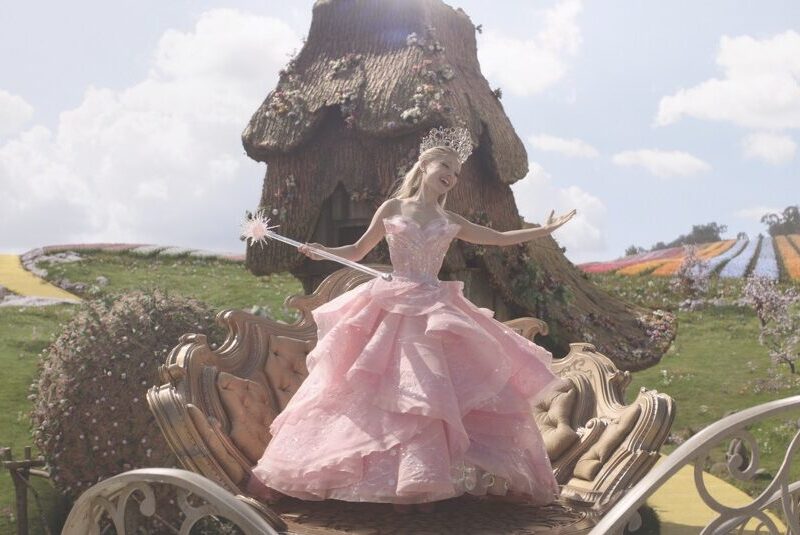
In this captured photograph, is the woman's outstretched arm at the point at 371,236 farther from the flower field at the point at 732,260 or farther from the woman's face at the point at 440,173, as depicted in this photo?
the flower field at the point at 732,260

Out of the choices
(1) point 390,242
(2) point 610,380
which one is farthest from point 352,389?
(2) point 610,380

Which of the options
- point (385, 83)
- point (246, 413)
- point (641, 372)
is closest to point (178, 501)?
point (246, 413)

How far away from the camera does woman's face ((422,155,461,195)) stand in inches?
179

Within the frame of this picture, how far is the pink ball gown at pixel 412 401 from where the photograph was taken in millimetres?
3812

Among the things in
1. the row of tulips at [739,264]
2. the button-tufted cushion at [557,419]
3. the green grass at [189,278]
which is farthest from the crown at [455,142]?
the row of tulips at [739,264]

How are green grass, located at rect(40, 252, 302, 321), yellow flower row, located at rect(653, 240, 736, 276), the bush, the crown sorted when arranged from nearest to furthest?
the crown → the bush → green grass, located at rect(40, 252, 302, 321) → yellow flower row, located at rect(653, 240, 736, 276)

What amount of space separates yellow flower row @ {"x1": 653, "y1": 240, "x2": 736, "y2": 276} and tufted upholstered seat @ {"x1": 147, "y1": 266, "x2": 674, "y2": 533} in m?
12.0

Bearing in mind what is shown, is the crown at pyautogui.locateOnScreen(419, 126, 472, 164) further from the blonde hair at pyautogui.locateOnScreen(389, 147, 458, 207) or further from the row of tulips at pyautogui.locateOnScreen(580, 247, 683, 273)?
the row of tulips at pyautogui.locateOnScreen(580, 247, 683, 273)

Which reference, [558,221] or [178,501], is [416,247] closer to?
[558,221]

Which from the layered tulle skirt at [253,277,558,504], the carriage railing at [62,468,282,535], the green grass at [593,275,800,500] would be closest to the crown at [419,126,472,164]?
the layered tulle skirt at [253,277,558,504]

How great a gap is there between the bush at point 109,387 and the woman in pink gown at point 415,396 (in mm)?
2076

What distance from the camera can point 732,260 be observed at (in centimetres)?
1761

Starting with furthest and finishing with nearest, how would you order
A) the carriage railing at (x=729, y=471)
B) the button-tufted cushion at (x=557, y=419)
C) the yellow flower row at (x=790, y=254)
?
the yellow flower row at (x=790, y=254), the button-tufted cushion at (x=557, y=419), the carriage railing at (x=729, y=471)

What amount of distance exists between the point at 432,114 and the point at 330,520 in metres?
5.45
